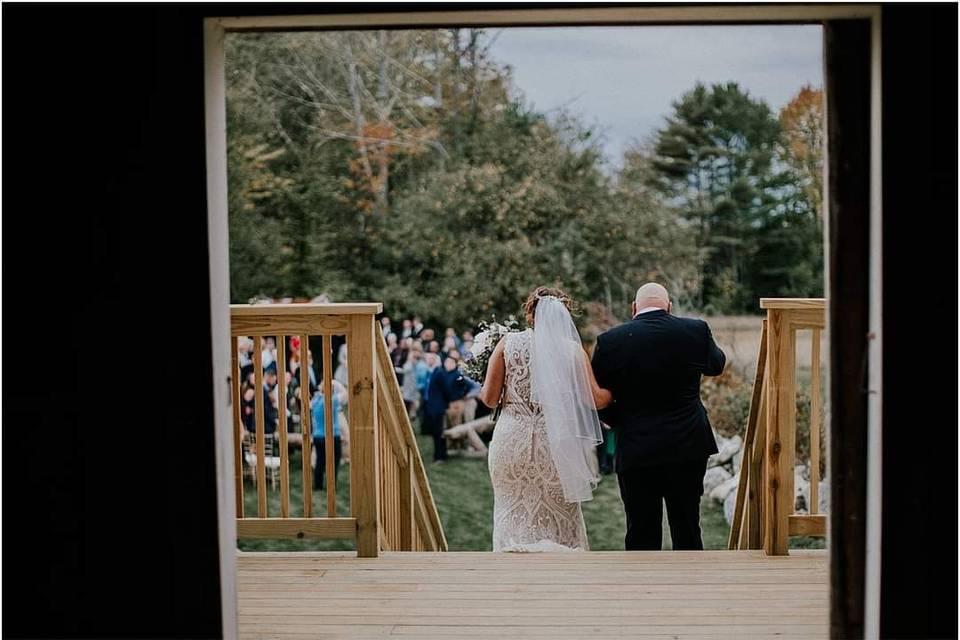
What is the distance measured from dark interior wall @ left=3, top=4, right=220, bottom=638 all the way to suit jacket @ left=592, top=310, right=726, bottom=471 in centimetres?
275

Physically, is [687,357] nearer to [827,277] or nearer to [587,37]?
[827,277]

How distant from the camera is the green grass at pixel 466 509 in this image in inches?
468

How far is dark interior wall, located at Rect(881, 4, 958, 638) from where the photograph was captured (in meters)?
2.95

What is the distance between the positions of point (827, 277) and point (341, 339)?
50.5 feet

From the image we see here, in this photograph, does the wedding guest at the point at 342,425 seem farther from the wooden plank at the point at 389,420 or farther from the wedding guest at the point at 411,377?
the wooden plank at the point at 389,420

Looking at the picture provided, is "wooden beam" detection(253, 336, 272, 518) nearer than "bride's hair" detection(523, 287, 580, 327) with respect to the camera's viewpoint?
Yes

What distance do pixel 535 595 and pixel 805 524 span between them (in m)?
1.46

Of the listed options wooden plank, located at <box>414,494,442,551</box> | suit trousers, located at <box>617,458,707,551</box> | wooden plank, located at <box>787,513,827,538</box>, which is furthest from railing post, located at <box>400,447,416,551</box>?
wooden plank, located at <box>787,513,827,538</box>

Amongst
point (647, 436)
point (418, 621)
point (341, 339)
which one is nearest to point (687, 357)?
point (647, 436)

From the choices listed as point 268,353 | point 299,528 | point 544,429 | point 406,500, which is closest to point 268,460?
point 268,353

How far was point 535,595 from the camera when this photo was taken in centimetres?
455

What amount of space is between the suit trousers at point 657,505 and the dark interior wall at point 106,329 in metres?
2.82

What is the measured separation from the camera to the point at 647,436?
543cm

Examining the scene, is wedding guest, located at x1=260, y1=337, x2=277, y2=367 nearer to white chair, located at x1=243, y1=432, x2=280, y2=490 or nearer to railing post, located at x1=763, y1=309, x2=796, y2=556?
white chair, located at x1=243, y1=432, x2=280, y2=490
